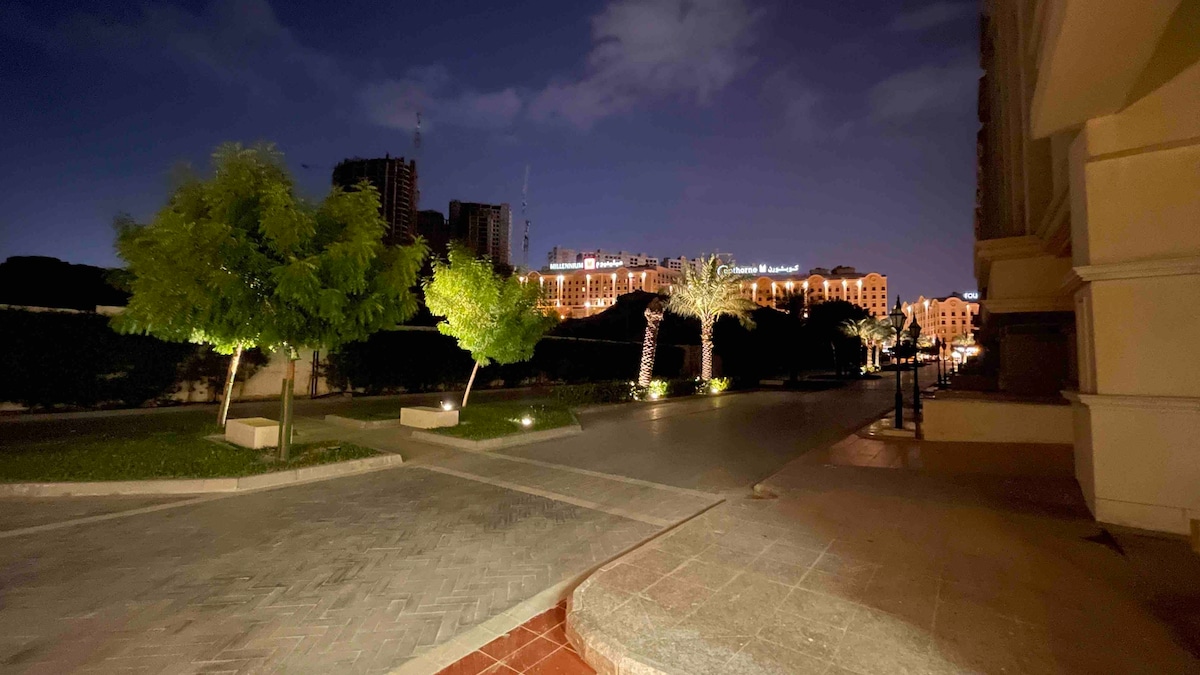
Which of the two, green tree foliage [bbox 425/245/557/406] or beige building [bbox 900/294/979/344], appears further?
beige building [bbox 900/294/979/344]

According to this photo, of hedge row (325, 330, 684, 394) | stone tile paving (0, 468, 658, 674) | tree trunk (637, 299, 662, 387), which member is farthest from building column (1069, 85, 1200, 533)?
tree trunk (637, 299, 662, 387)

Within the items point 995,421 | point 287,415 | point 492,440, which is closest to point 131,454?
point 287,415

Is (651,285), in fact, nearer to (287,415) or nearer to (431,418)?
(431,418)

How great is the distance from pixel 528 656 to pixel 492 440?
25.2 ft

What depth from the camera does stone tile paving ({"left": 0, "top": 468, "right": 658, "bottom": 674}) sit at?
354 cm

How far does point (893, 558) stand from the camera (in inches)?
190

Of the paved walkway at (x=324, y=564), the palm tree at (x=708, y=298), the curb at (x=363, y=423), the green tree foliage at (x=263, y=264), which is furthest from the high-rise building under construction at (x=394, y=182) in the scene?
the paved walkway at (x=324, y=564)

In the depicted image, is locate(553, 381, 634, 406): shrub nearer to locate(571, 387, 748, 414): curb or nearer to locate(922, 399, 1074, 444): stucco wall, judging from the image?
locate(571, 387, 748, 414): curb

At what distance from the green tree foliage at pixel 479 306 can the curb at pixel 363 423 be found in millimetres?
2735

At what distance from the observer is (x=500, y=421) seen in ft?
42.6

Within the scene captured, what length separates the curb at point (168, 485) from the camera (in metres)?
6.94

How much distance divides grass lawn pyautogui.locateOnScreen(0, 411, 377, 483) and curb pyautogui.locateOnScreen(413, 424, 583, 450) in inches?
73.0

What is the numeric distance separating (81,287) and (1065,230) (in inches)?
1602

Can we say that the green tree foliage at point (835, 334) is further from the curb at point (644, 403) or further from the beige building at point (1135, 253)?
the beige building at point (1135, 253)
